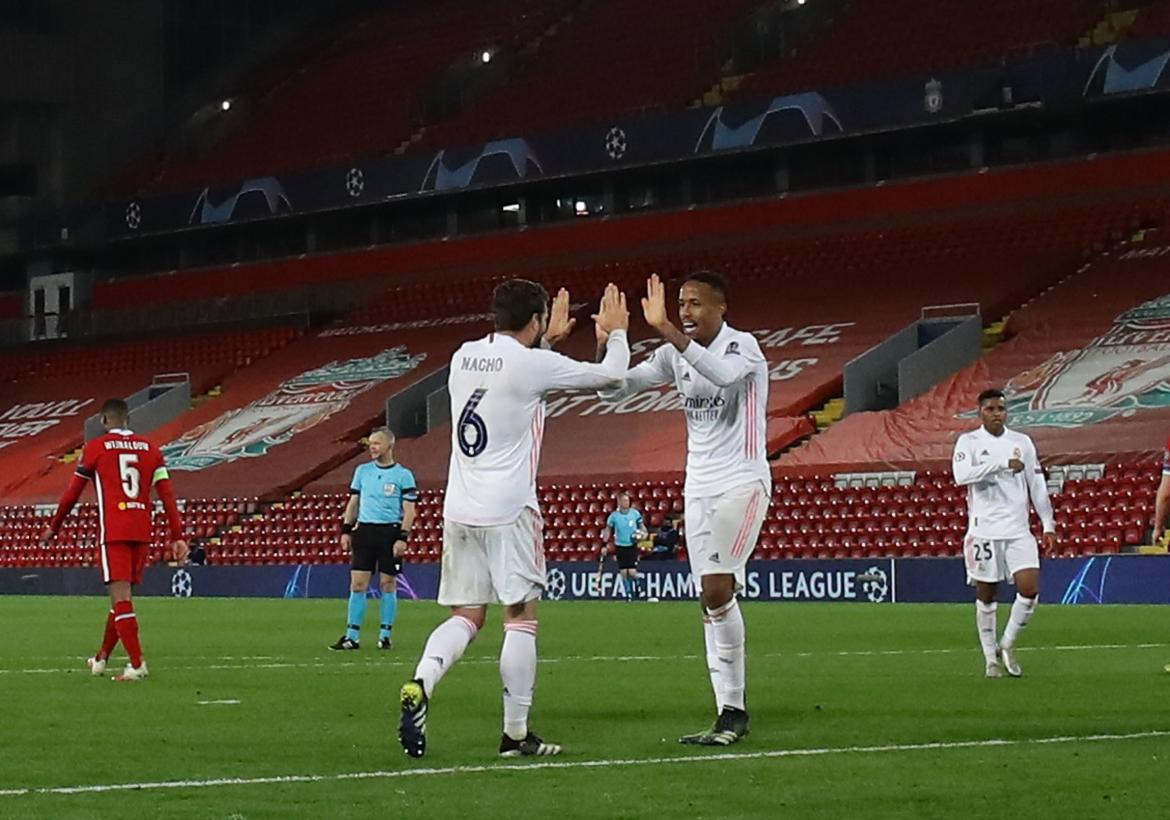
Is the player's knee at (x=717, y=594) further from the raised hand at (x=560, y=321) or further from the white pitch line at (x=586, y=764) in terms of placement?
the raised hand at (x=560, y=321)

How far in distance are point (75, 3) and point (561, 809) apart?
186 ft

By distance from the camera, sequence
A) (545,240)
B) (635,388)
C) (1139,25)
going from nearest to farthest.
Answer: (635,388) → (1139,25) → (545,240)

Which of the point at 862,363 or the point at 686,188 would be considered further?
the point at 686,188

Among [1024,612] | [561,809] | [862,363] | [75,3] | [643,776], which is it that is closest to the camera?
[561,809]

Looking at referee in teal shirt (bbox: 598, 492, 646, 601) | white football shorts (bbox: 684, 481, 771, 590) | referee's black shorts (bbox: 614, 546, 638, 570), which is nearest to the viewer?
white football shorts (bbox: 684, 481, 771, 590)

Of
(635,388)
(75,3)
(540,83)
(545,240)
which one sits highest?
(75,3)

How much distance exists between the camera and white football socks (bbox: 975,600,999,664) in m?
16.0

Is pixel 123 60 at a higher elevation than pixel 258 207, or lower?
higher

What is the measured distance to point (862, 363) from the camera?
41.2m

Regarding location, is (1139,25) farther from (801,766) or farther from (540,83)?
(801,766)

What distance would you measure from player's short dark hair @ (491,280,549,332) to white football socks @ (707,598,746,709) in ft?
6.38

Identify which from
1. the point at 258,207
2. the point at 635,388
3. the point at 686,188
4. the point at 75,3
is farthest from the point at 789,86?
the point at 635,388

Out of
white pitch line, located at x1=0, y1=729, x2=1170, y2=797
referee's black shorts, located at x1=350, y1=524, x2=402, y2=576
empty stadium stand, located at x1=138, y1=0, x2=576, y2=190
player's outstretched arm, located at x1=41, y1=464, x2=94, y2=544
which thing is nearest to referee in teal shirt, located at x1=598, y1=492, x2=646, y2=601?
referee's black shorts, located at x1=350, y1=524, x2=402, y2=576

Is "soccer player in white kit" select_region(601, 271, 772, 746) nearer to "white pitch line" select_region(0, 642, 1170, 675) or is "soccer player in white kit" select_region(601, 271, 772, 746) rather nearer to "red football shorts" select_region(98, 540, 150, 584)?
"red football shorts" select_region(98, 540, 150, 584)
